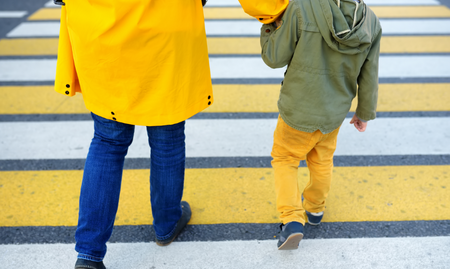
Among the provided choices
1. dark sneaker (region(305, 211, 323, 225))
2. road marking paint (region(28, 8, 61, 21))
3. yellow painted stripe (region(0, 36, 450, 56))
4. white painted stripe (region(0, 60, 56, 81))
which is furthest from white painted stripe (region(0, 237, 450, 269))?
road marking paint (region(28, 8, 61, 21))

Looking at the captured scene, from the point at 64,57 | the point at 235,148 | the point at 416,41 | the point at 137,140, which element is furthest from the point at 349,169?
the point at 416,41

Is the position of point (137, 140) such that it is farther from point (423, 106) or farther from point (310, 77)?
point (423, 106)

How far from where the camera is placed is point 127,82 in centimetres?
176

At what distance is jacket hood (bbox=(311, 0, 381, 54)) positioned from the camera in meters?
1.77

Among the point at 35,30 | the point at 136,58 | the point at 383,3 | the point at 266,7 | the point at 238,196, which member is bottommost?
the point at 238,196

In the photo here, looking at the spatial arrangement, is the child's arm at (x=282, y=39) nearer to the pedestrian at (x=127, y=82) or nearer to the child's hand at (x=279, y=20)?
the child's hand at (x=279, y=20)

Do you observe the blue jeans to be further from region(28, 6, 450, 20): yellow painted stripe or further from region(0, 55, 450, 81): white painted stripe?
region(28, 6, 450, 20): yellow painted stripe

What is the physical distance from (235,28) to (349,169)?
3330 mm

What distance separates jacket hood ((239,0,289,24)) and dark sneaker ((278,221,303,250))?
103cm

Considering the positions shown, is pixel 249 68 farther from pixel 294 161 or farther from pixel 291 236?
pixel 291 236

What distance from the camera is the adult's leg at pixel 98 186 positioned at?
6.30 ft

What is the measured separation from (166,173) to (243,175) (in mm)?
950

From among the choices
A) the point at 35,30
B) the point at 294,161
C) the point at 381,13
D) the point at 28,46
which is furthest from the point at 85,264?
the point at 381,13

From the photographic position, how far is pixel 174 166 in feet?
6.75
